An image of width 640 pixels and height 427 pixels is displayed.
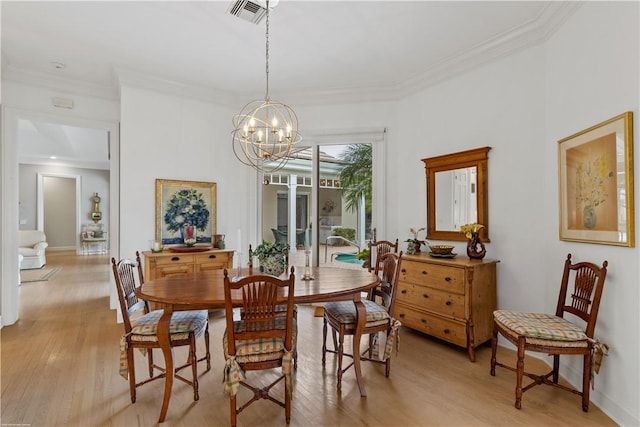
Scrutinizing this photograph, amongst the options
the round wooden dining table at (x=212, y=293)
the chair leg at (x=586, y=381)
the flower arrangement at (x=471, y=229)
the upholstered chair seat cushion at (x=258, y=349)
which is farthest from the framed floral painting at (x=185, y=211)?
the chair leg at (x=586, y=381)

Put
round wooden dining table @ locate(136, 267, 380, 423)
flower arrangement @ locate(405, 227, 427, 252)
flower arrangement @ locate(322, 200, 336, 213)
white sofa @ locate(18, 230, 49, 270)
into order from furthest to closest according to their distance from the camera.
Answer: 1. white sofa @ locate(18, 230, 49, 270)
2. flower arrangement @ locate(322, 200, 336, 213)
3. flower arrangement @ locate(405, 227, 427, 252)
4. round wooden dining table @ locate(136, 267, 380, 423)

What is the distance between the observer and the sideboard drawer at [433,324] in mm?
2984

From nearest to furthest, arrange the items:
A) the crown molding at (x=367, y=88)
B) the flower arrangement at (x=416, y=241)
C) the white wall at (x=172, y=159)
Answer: the crown molding at (x=367, y=88)
the flower arrangement at (x=416, y=241)
the white wall at (x=172, y=159)

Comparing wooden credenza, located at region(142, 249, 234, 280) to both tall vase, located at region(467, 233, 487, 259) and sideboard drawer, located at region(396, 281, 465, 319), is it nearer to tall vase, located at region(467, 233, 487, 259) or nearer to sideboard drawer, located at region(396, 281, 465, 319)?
sideboard drawer, located at region(396, 281, 465, 319)

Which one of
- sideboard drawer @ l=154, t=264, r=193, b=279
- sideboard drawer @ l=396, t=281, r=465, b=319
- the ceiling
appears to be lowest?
sideboard drawer @ l=396, t=281, r=465, b=319

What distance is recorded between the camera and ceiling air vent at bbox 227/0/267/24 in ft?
8.61

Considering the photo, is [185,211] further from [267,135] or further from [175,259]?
[267,135]

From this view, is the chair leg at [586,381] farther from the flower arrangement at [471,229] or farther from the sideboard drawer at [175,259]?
the sideboard drawer at [175,259]

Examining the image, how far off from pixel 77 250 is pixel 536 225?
11.7 meters

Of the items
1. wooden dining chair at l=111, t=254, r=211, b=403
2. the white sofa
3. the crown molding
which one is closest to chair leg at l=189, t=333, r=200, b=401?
wooden dining chair at l=111, t=254, r=211, b=403

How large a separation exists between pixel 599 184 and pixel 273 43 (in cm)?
307

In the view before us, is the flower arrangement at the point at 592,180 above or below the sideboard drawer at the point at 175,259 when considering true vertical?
above

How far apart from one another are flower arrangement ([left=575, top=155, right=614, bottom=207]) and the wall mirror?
0.94 m

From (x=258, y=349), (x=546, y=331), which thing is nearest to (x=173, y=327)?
(x=258, y=349)
